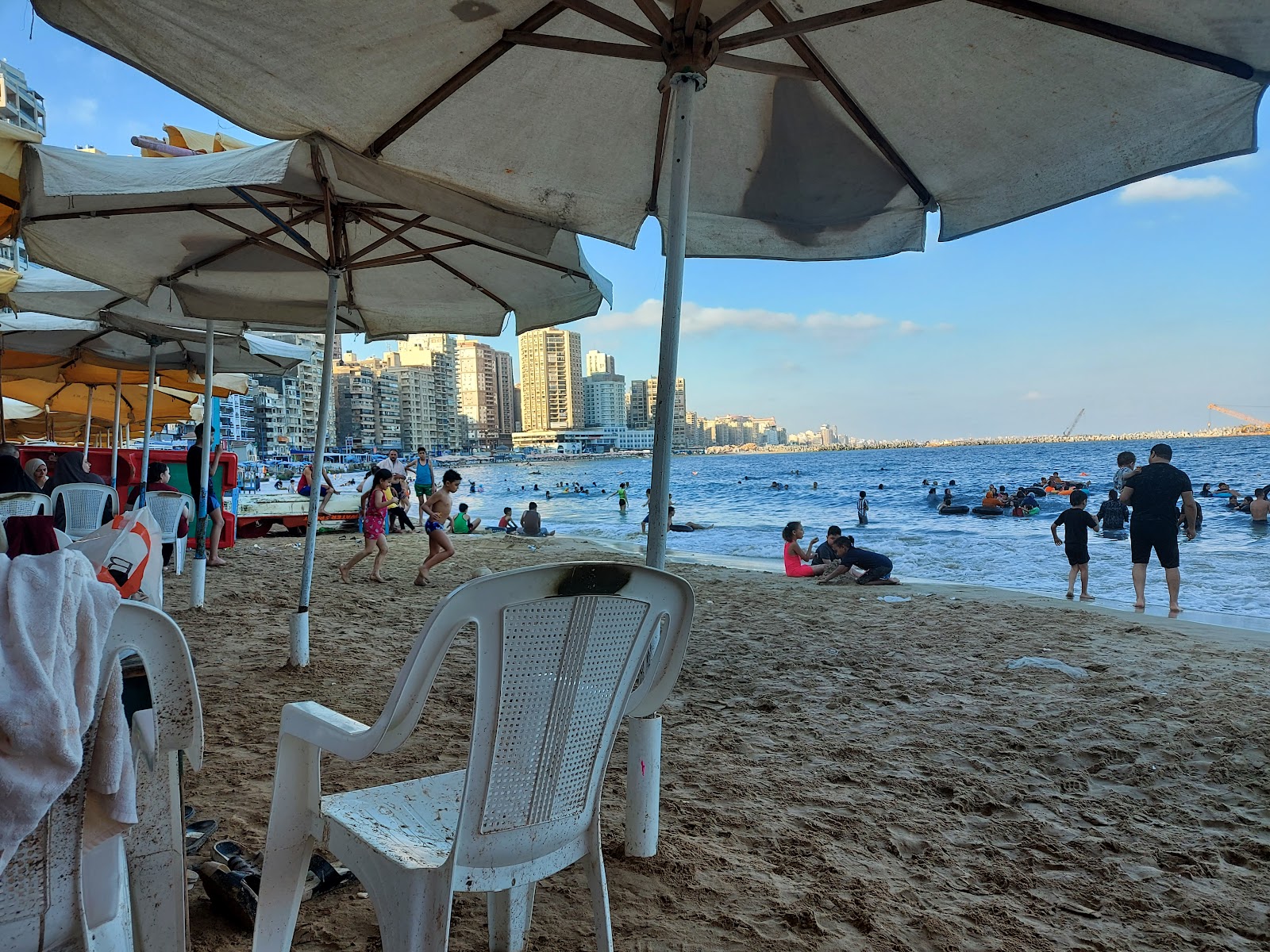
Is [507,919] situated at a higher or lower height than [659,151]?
lower

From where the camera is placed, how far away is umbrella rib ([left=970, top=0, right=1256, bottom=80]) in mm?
2373

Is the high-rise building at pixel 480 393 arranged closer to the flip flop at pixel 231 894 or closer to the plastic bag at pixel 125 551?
the plastic bag at pixel 125 551

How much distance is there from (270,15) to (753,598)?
6375 mm

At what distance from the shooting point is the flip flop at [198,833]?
7.04 feet

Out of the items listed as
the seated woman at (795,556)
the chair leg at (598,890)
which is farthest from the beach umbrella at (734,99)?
the seated woman at (795,556)

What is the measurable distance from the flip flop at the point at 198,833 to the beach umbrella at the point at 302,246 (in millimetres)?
1950

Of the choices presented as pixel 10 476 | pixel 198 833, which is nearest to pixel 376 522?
pixel 10 476

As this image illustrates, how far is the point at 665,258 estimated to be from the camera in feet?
8.55

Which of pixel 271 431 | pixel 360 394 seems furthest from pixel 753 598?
pixel 360 394

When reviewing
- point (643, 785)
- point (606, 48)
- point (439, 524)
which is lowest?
point (643, 785)

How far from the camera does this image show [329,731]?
1421 mm

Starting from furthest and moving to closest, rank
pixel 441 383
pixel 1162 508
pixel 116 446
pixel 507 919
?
pixel 441 383 < pixel 116 446 < pixel 1162 508 < pixel 507 919

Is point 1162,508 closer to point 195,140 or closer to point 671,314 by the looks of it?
point 671,314

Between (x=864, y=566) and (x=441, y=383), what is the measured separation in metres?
111
